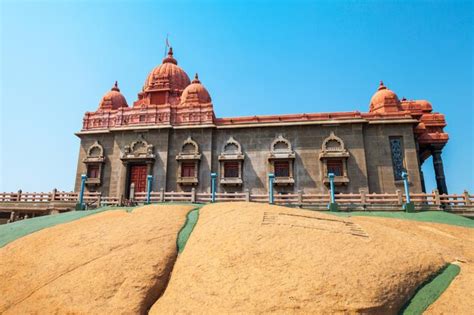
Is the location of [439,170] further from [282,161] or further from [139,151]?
[139,151]

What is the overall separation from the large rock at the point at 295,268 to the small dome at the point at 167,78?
2475 centimetres

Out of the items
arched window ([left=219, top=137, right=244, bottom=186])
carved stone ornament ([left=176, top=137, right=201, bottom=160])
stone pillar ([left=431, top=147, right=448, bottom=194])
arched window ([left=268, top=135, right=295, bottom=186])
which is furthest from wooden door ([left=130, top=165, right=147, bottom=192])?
stone pillar ([left=431, top=147, right=448, bottom=194])

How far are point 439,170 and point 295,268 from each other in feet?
72.3

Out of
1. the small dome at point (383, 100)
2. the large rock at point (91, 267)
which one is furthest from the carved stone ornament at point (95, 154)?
the small dome at point (383, 100)

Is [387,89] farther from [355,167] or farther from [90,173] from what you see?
[90,173]

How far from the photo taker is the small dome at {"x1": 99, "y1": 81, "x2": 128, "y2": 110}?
2730 centimetres

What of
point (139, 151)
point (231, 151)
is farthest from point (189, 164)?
point (139, 151)

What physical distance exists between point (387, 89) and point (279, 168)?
11.3 m

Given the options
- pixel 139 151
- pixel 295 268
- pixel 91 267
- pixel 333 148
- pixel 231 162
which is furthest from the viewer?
pixel 139 151

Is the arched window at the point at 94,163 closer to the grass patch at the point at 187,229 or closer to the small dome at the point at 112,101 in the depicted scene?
the small dome at the point at 112,101

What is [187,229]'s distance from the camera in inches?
325

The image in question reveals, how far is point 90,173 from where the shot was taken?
2431cm

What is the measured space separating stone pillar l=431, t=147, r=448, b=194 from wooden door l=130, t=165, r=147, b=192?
21.7 metres

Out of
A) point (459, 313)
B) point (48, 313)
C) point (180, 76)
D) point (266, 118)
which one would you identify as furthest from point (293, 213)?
point (180, 76)
